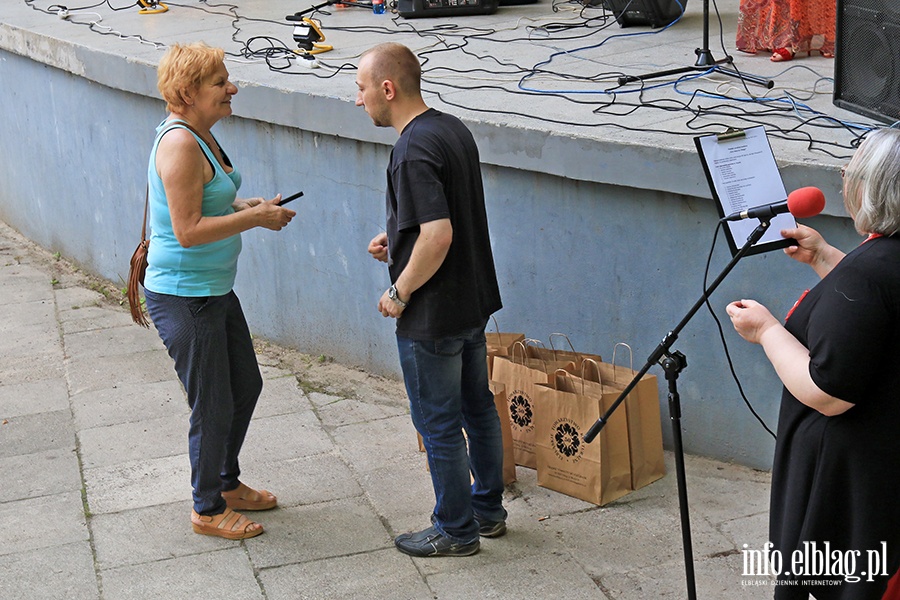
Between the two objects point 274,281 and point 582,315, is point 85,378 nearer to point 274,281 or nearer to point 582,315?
point 274,281

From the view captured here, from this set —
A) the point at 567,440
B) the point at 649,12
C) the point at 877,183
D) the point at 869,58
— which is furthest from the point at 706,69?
the point at 877,183

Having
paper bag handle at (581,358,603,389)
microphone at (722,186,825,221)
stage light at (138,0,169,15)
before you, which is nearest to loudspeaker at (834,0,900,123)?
paper bag handle at (581,358,603,389)

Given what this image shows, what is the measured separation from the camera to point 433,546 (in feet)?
11.8

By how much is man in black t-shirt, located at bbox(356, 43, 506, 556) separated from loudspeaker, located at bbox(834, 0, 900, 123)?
6.75 ft

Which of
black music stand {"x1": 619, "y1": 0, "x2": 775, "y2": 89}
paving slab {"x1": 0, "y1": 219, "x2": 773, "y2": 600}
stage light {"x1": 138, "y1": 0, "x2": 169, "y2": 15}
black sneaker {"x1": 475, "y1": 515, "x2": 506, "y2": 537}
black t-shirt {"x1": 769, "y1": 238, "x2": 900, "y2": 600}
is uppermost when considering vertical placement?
stage light {"x1": 138, "y1": 0, "x2": 169, "y2": 15}

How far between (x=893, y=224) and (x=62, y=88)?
587 centimetres

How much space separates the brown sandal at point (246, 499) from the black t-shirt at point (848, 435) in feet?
6.68

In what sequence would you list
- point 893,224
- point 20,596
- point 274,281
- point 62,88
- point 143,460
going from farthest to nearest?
point 62,88 → point 274,281 → point 143,460 → point 20,596 → point 893,224

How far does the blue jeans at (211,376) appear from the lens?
3.51 m

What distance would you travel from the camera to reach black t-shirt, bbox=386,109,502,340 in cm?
316

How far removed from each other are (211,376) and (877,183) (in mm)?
2237

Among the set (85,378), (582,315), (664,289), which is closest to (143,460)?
(85,378)

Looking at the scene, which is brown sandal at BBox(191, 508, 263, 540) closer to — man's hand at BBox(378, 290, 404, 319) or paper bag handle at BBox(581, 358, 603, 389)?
man's hand at BBox(378, 290, 404, 319)

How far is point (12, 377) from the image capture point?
18.0ft
